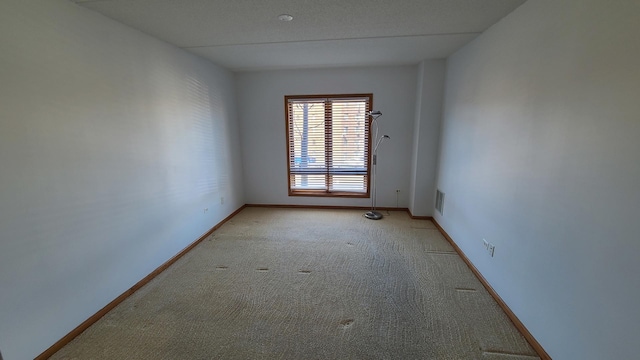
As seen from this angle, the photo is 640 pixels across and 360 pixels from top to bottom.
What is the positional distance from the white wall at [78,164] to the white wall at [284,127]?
63.3 inches

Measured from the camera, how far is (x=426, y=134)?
4.16 meters

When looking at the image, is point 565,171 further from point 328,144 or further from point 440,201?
point 328,144

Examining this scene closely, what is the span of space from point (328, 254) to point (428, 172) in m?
2.20

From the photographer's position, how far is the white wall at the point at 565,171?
50.0 inches

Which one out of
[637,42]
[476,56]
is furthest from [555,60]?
[476,56]

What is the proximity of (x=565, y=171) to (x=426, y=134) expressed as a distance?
2.63 meters

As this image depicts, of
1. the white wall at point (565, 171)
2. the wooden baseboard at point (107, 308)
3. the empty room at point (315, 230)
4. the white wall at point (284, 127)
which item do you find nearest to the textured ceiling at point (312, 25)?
the empty room at point (315, 230)

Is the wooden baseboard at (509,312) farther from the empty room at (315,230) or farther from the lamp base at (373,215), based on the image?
the lamp base at (373,215)

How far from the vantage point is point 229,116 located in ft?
14.9

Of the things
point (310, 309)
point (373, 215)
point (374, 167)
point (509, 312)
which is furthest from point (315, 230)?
point (509, 312)

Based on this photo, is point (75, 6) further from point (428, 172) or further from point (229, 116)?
point (428, 172)

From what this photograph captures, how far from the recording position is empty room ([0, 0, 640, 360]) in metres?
1.48

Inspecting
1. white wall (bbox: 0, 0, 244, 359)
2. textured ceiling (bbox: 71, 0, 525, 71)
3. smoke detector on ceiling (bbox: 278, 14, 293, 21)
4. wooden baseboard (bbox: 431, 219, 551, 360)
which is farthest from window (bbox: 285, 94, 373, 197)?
smoke detector on ceiling (bbox: 278, 14, 293, 21)

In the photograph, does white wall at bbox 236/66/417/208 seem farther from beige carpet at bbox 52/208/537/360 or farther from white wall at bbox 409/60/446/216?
beige carpet at bbox 52/208/537/360
